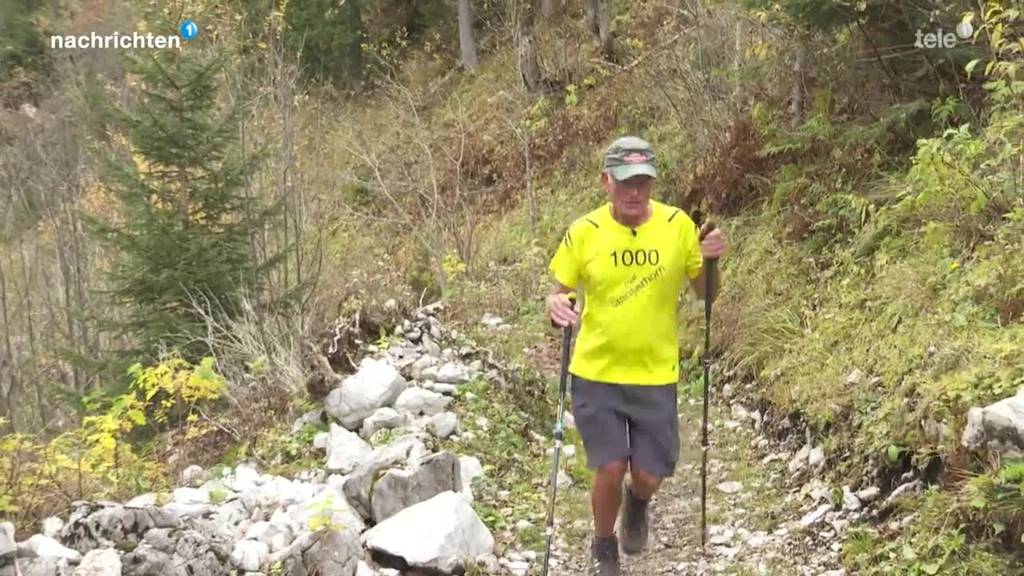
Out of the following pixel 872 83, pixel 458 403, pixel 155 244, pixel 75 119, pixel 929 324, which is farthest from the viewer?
pixel 75 119

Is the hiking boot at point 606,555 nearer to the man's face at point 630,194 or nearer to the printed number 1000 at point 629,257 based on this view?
the printed number 1000 at point 629,257

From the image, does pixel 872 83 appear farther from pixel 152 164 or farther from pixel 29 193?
pixel 29 193

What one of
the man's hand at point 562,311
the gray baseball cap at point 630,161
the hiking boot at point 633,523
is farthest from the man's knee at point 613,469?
the gray baseball cap at point 630,161

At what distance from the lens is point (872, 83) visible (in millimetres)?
8266

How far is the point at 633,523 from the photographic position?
4578 millimetres

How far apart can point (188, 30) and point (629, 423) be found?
10.3 metres

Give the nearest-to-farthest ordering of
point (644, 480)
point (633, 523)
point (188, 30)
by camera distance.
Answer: point (644, 480)
point (633, 523)
point (188, 30)

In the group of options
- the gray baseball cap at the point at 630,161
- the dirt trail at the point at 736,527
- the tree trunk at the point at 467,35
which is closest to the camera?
the gray baseball cap at the point at 630,161

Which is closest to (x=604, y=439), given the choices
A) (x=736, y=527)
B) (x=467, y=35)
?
(x=736, y=527)

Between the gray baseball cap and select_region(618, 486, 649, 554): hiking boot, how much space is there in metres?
1.69

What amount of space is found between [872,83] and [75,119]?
19.7 metres

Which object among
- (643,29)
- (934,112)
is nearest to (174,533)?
(934,112)

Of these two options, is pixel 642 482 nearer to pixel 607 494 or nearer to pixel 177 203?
pixel 607 494

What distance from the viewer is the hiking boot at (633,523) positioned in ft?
14.8
